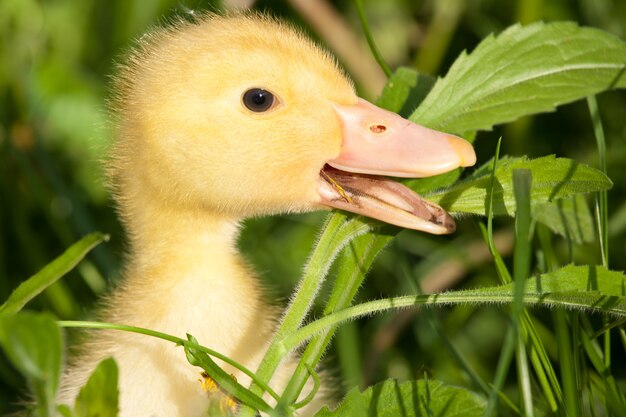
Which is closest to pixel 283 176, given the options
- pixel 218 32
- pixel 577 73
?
pixel 218 32

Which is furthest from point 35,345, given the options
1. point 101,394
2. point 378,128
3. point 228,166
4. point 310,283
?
point 378,128

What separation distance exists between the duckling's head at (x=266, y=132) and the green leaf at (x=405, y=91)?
16 cm

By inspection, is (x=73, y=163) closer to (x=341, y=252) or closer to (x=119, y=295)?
(x=119, y=295)

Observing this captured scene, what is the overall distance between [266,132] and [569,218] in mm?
581

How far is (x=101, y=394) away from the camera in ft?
4.32

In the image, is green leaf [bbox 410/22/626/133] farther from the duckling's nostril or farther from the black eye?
the black eye

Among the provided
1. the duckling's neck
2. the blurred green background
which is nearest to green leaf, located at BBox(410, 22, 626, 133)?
the duckling's neck

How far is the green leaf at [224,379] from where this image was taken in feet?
4.57

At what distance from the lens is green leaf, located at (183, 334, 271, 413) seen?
54.9 inches

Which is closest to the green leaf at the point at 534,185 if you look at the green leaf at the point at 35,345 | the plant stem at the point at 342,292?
the plant stem at the point at 342,292

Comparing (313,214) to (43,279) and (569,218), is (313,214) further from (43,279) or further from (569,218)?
(43,279)

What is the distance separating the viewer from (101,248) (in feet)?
8.45

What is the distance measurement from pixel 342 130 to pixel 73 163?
1.56 metres

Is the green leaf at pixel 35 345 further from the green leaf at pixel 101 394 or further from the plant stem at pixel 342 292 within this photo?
the plant stem at pixel 342 292
